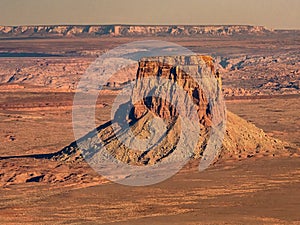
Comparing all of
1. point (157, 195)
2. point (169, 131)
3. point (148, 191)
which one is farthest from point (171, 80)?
point (157, 195)

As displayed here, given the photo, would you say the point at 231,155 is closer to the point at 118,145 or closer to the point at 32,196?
the point at 118,145

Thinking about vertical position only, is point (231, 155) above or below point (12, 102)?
below

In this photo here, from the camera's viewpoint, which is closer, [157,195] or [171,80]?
[157,195]

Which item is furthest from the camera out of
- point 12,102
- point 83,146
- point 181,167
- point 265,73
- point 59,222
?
point 265,73

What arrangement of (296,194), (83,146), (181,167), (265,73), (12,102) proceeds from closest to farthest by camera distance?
(296,194) → (181,167) → (83,146) → (12,102) → (265,73)

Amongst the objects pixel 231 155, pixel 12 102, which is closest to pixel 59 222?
pixel 231 155

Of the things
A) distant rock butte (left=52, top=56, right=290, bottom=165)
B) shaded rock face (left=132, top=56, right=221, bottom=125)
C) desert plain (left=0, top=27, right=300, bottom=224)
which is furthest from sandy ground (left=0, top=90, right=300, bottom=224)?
shaded rock face (left=132, top=56, right=221, bottom=125)

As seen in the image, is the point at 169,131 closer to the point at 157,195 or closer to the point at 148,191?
the point at 148,191

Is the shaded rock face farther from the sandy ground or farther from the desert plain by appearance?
the sandy ground
